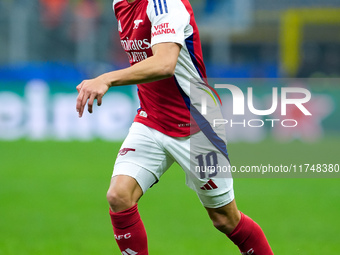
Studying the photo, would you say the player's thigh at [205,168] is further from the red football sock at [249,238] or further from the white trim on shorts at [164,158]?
the red football sock at [249,238]

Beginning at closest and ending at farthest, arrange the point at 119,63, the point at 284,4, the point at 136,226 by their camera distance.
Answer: the point at 136,226
the point at 119,63
the point at 284,4

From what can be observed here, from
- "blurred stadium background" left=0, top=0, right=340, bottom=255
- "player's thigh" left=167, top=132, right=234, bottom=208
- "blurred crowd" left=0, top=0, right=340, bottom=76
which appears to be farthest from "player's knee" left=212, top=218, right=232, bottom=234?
"blurred crowd" left=0, top=0, right=340, bottom=76

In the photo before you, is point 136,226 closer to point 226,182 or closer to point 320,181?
point 226,182

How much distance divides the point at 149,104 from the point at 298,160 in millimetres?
7023

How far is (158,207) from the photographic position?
811 cm

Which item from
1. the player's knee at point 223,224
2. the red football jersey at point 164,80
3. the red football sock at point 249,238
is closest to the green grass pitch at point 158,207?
the red football sock at point 249,238

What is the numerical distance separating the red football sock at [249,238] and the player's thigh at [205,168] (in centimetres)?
21

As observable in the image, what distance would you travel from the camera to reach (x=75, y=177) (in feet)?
34.9

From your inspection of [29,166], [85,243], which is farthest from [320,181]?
[85,243]

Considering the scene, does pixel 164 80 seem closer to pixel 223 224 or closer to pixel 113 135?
pixel 223 224

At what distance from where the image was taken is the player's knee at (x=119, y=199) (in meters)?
3.93

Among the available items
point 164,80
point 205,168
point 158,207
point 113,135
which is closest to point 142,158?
point 205,168

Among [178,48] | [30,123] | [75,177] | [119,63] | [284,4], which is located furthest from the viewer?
[284,4]

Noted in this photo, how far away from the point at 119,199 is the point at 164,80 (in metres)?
0.81
